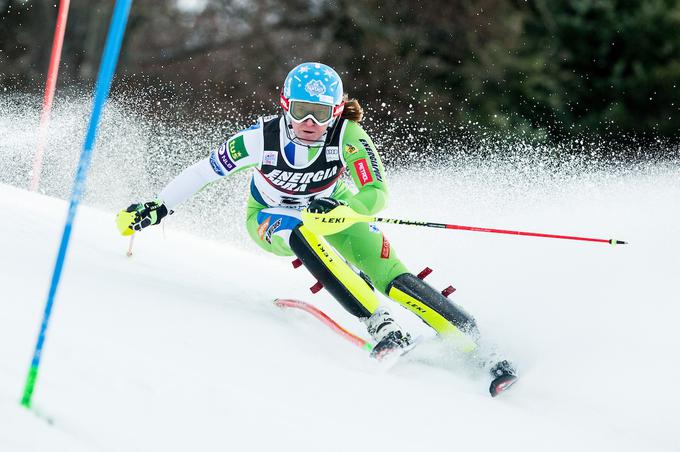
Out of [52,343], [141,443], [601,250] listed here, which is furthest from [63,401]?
[601,250]

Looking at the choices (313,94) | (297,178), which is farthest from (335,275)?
(313,94)

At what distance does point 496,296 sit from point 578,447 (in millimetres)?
2074

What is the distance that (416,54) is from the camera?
17.1 m

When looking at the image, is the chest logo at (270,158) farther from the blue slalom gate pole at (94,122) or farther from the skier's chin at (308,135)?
the blue slalom gate pole at (94,122)

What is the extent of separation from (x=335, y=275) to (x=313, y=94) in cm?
80

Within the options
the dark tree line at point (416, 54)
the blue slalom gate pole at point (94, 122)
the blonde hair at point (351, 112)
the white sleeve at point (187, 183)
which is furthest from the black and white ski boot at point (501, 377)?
the dark tree line at point (416, 54)

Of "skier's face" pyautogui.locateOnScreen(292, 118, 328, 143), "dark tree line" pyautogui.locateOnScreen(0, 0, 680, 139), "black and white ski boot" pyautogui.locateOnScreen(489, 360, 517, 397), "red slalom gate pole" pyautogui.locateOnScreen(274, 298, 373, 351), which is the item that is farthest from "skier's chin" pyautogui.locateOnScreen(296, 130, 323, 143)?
"dark tree line" pyautogui.locateOnScreen(0, 0, 680, 139)

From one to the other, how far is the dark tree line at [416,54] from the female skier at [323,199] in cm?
1024

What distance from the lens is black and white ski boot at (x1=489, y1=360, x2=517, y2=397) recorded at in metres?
3.18

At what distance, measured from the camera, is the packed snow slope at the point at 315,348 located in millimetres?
2236

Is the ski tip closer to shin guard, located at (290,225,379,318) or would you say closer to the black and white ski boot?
the black and white ski boot

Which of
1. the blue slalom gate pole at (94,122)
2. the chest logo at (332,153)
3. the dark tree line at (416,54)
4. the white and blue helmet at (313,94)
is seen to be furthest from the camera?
the dark tree line at (416,54)

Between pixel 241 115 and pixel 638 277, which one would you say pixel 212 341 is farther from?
pixel 241 115

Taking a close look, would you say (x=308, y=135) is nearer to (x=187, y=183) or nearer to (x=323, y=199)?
(x=323, y=199)
